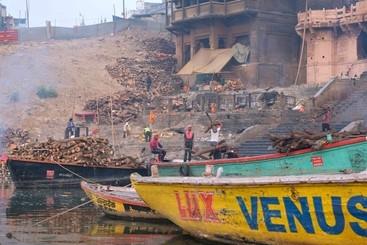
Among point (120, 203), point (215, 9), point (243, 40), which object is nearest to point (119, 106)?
point (215, 9)

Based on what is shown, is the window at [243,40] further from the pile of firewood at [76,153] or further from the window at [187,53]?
the pile of firewood at [76,153]

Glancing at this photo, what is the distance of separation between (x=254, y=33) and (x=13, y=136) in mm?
15501

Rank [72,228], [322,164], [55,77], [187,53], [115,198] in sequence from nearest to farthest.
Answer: [322,164], [72,228], [115,198], [55,77], [187,53]

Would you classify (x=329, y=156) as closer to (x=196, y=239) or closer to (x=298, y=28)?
(x=196, y=239)

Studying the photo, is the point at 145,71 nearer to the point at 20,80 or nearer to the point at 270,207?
the point at 20,80

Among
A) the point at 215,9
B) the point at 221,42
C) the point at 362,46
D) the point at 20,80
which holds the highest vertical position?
the point at 215,9

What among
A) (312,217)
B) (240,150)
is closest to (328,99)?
(240,150)

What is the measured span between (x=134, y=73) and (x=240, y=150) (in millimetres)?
23907

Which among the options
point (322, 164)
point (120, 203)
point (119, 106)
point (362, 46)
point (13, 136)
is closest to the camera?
point (322, 164)

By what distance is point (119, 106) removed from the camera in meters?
36.4

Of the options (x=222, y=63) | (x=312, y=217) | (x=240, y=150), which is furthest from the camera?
(x=222, y=63)

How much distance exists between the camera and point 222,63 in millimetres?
36844

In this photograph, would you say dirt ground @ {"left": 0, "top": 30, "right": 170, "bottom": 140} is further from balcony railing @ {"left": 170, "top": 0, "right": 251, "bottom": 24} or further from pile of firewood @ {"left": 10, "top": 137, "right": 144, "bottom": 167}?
pile of firewood @ {"left": 10, "top": 137, "right": 144, "bottom": 167}

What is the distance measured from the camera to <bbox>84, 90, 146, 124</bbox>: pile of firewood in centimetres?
3472
